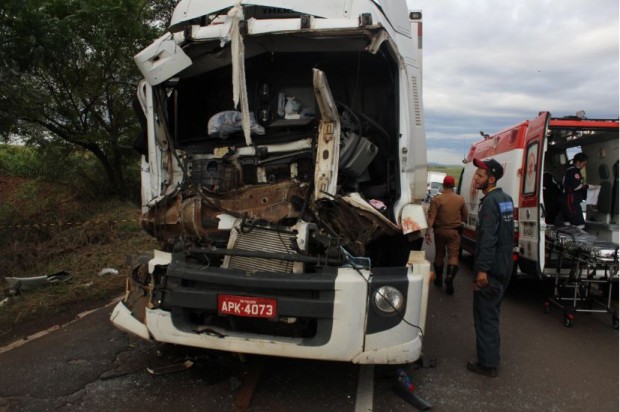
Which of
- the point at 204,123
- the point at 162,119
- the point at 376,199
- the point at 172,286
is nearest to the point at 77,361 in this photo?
the point at 172,286

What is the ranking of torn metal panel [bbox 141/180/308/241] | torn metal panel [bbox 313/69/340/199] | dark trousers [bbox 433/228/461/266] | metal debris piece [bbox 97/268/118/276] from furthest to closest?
dark trousers [bbox 433/228/461/266], metal debris piece [bbox 97/268/118/276], torn metal panel [bbox 141/180/308/241], torn metal panel [bbox 313/69/340/199]

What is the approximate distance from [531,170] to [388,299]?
366 centimetres

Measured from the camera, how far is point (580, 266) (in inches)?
210

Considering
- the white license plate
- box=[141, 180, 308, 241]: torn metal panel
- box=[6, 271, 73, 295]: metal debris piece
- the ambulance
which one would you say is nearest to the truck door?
the ambulance

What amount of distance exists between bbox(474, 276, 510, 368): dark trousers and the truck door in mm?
1766

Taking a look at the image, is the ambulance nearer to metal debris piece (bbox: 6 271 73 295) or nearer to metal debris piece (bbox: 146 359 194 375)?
metal debris piece (bbox: 146 359 194 375)

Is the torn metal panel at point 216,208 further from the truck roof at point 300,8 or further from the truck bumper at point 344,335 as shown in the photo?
the truck roof at point 300,8

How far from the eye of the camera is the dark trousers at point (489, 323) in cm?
380

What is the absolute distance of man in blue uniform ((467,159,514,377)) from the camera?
12.5 feet

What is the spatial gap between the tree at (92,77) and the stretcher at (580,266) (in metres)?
6.66

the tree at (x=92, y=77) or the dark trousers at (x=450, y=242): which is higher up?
the tree at (x=92, y=77)

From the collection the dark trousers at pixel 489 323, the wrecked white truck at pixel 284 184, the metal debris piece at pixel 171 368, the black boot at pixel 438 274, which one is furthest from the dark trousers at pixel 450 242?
the metal debris piece at pixel 171 368

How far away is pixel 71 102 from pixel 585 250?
994 cm

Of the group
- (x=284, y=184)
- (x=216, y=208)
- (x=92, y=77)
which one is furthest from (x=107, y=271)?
(x=92, y=77)
